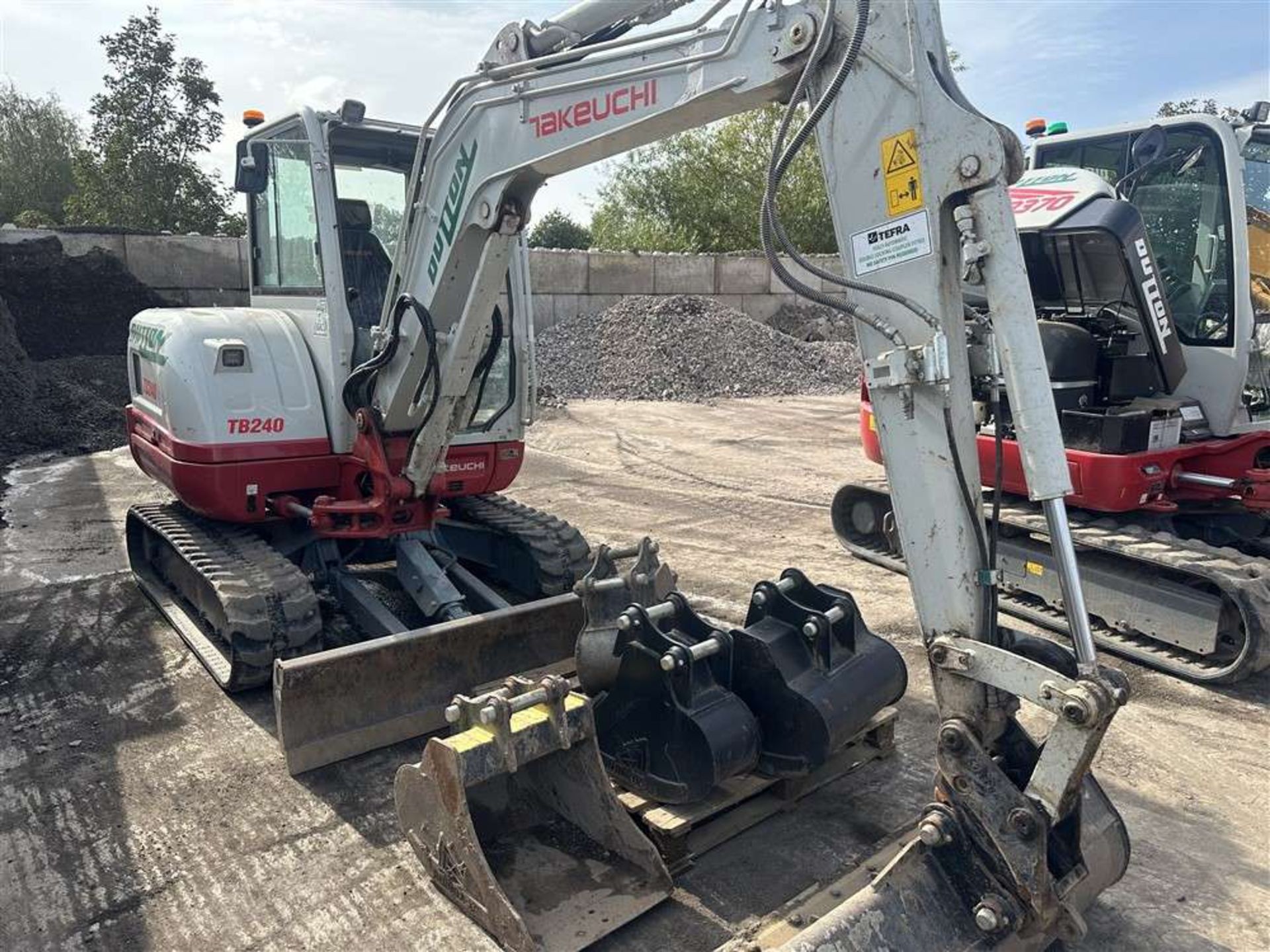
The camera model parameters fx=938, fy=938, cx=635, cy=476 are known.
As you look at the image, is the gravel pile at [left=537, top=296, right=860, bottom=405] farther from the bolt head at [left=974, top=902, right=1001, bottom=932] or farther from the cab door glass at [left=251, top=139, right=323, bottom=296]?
the bolt head at [left=974, top=902, right=1001, bottom=932]

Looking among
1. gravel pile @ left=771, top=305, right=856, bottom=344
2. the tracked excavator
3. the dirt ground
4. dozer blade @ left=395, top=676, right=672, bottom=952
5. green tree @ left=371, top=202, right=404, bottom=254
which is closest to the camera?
dozer blade @ left=395, top=676, right=672, bottom=952

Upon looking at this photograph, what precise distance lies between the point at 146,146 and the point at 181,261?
1200 centimetres

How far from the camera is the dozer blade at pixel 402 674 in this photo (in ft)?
12.3

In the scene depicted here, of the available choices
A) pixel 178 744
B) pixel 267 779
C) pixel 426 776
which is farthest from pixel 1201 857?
pixel 178 744

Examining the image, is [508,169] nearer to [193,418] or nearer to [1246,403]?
[193,418]

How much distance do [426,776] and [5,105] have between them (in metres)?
33.6

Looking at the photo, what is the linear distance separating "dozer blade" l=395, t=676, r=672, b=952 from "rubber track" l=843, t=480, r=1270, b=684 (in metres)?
2.78

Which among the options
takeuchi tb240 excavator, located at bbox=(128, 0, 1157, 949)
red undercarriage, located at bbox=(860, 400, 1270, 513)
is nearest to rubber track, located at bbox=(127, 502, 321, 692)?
takeuchi tb240 excavator, located at bbox=(128, 0, 1157, 949)

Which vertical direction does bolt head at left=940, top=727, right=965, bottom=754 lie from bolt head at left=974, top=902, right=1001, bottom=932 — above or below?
above

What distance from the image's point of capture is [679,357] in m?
15.5

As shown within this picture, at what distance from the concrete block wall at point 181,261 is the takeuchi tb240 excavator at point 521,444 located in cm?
806

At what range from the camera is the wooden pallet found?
3137mm

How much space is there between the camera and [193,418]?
15.1 ft

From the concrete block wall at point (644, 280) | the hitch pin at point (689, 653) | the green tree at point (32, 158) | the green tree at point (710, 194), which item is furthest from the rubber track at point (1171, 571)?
the green tree at point (32, 158)
